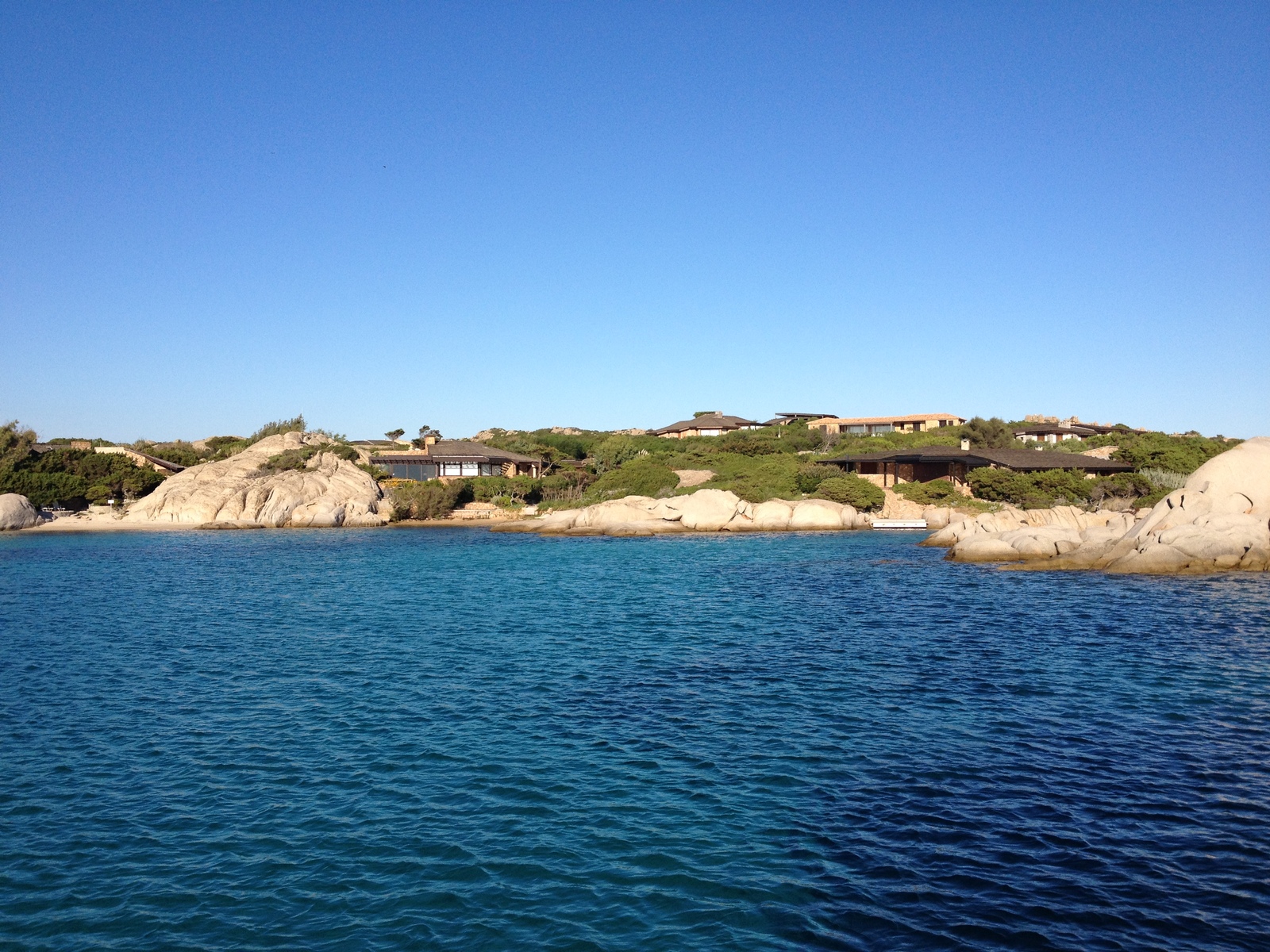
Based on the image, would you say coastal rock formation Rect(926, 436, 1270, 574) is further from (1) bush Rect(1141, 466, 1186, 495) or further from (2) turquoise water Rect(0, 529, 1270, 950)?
(1) bush Rect(1141, 466, 1186, 495)

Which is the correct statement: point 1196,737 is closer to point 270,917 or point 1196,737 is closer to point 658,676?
point 658,676

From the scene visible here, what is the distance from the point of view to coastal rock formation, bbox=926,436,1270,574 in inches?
1563

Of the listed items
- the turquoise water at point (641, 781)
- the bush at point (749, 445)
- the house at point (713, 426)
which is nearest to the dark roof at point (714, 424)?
the house at point (713, 426)

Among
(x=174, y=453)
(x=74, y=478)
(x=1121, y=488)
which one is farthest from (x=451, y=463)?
(x=1121, y=488)

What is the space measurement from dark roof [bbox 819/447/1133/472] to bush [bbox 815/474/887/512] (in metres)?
6.97

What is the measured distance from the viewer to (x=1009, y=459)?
77812 millimetres

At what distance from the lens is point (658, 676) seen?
2175cm

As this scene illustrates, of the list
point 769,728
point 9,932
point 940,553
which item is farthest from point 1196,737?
point 940,553

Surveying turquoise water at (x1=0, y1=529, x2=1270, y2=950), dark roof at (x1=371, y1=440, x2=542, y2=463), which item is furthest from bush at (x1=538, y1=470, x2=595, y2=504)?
turquoise water at (x1=0, y1=529, x2=1270, y2=950)

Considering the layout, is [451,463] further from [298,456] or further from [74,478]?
[74,478]

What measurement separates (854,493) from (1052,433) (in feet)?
188

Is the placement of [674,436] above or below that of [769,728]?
above

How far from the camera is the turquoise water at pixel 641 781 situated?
1000 cm

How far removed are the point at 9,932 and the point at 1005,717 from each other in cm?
1605
